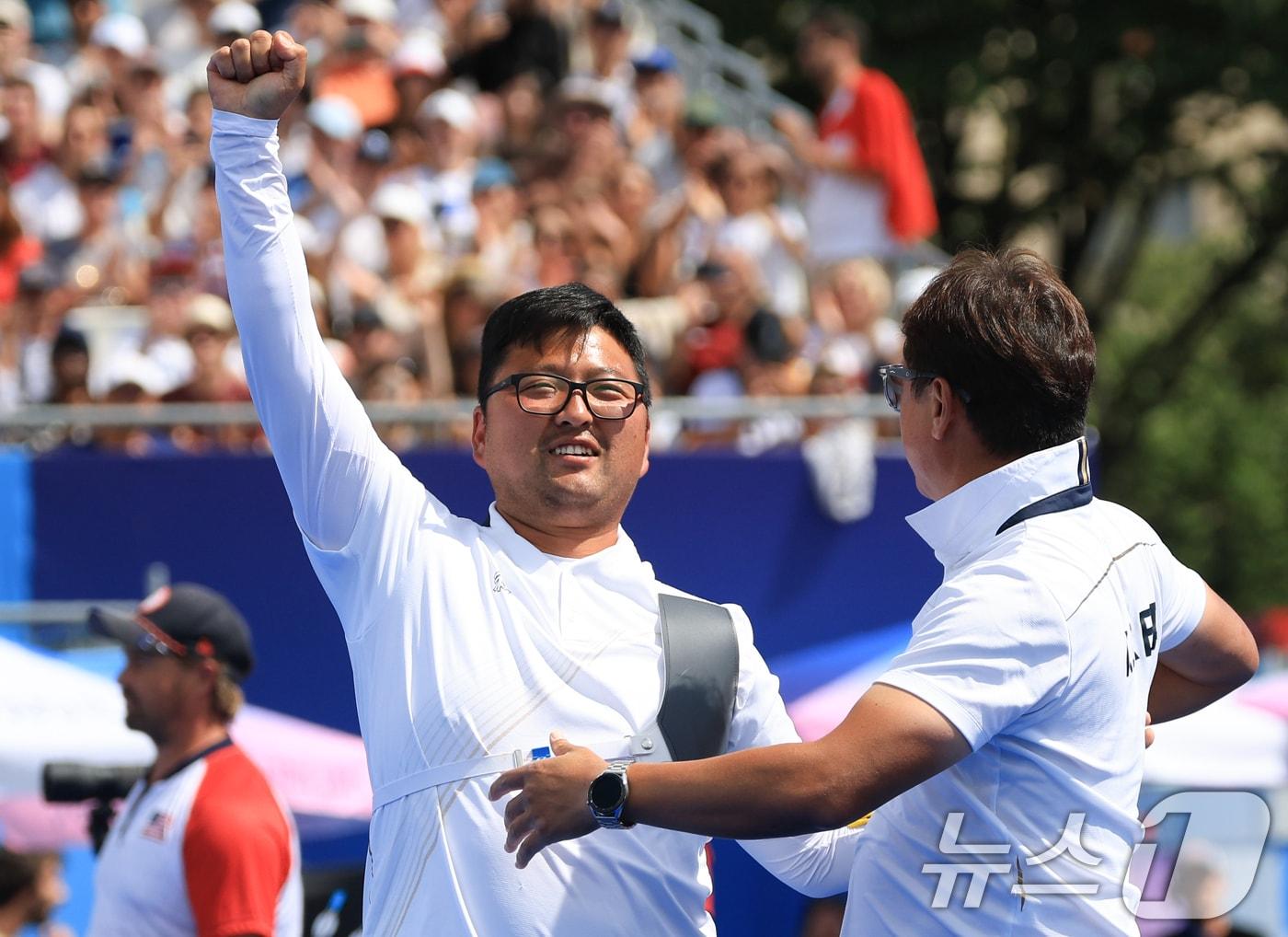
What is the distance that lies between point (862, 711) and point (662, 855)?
26.8 inches

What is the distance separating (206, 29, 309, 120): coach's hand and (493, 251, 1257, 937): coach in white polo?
1076 mm

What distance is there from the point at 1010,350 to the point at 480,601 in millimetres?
1004

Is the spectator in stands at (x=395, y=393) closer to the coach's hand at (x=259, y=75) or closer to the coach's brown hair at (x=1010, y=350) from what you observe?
the coach's hand at (x=259, y=75)

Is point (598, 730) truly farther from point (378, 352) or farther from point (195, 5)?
point (195, 5)

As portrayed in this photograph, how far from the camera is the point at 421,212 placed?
9195 mm

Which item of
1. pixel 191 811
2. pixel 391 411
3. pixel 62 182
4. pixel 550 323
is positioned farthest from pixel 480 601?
pixel 62 182

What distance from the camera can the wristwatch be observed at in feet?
8.04

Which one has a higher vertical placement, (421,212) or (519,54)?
(519,54)

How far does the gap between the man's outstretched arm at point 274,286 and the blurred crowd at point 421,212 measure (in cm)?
527

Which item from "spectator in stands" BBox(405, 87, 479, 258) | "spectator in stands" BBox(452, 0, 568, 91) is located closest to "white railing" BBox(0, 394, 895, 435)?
"spectator in stands" BBox(405, 87, 479, 258)

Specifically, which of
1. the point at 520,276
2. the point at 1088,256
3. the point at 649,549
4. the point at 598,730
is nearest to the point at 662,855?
the point at 598,730

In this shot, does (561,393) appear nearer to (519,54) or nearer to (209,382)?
(209,382)

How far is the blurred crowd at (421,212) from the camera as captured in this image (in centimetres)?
865

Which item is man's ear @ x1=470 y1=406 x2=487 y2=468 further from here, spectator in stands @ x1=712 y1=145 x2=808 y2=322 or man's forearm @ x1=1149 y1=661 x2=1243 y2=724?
spectator in stands @ x1=712 y1=145 x2=808 y2=322
